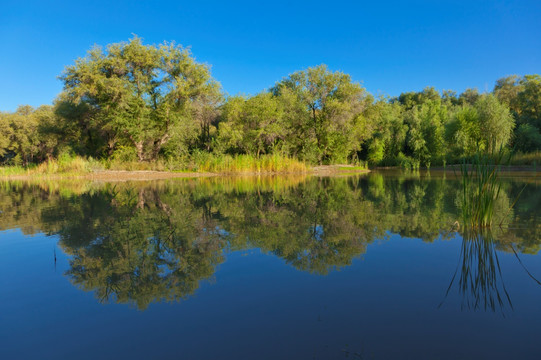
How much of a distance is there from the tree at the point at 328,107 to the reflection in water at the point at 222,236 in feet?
79.0

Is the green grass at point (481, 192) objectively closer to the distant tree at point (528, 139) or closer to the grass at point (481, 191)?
the grass at point (481, 191)

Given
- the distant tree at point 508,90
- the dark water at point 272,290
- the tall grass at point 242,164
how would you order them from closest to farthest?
the dark water at point 272,290 < the tall grass at point 242,164 < the distant tree at point 508,90

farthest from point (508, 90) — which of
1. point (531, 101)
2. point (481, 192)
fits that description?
point (481, 192)

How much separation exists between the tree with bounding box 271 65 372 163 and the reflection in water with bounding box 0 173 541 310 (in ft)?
79.0

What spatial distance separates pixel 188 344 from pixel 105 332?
73 centimetres

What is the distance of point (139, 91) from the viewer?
27.0 metres

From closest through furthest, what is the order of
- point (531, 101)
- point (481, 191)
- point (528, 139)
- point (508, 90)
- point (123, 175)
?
1. point (481, 191)
2. point (123, 175)
3. point (528, 139)
4. point (531, 101)
5. point (508, 90)

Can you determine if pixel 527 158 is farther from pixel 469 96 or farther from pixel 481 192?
pixel 469 96

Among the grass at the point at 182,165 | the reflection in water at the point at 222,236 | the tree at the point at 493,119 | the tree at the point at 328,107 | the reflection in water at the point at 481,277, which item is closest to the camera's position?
the reflection in water at the point at 481,277

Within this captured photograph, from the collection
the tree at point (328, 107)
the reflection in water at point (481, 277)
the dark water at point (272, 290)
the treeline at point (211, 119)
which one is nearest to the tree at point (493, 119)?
the treeline at point (211, 119)

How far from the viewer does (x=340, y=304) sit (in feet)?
9.41

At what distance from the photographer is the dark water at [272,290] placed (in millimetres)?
2287

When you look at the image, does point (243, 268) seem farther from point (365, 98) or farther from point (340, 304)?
point (365, 98)

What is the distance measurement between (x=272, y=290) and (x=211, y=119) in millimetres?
30910
